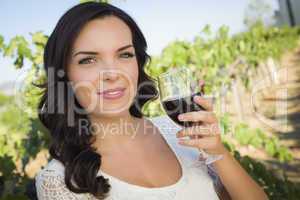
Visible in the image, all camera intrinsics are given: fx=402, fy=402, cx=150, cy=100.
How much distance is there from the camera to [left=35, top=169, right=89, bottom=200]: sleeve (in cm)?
175

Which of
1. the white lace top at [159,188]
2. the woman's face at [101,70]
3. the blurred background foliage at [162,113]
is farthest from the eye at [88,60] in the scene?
the blurred background foliage at [162,113]

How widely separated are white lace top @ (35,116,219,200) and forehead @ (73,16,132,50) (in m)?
0.58

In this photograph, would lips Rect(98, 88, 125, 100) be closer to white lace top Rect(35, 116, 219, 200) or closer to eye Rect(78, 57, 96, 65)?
eye Rect(78, 57, 96, 65)

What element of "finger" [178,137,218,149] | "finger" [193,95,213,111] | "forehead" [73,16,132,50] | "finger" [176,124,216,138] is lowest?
"finger" [178,137,218,149]

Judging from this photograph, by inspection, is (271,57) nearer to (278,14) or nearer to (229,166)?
(229,166)

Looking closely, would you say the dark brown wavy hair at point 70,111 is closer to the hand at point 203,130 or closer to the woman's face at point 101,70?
the woman's face at point 101,70

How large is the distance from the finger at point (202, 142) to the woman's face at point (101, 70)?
16.0 inches

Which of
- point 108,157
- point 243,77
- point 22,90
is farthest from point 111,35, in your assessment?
point 243,77

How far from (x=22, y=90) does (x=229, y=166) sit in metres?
2.54

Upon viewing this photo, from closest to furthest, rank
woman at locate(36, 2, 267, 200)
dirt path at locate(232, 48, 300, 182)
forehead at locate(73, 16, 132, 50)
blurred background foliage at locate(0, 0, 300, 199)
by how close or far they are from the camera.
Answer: woman at locate(36, 2, 267, 200)
forehead at locate(73, 16, 132, 50)
blurred background foliage at locate(0, 0, 300, 199)
dirt path at locate(232, 48, 300, 182)

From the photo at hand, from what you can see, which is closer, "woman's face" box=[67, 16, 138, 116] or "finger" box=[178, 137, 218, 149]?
"finger" box=[178, 137, 218, 149]

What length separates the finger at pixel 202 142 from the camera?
5.58 feet

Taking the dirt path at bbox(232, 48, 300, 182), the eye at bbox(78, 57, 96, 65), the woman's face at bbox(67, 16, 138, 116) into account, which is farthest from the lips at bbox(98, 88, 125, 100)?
the dirt path at bbox(232, 48, 300, 182)

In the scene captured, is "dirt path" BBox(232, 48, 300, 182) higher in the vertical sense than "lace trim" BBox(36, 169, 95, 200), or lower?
lower
